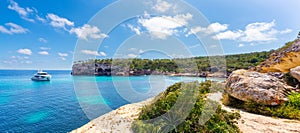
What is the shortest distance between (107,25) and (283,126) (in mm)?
6675

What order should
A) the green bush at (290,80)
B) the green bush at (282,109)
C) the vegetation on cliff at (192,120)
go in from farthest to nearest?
the green bush at (290,80), the green bush at (282,109), the vegetation on cliff at (192,120)

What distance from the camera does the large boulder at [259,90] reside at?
615cm

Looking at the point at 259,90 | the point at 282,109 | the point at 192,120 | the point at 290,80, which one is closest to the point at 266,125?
the point at 282,109

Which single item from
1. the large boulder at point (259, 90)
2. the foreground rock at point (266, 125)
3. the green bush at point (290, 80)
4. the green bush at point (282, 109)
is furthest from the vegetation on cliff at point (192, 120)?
the green bush at point (290, 80)

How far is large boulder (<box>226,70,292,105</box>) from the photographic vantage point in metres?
6.15

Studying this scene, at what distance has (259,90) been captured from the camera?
6.38 meters

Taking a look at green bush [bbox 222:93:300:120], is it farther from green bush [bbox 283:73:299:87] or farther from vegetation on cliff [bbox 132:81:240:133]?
vegetation on cliff [bbox 132:81:240:133]

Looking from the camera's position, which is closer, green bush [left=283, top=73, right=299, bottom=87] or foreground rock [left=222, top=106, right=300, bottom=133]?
foreground rock [left=222, top=106, right=300, bottom=133]

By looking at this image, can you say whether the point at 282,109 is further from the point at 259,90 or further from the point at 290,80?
the point at 290,80

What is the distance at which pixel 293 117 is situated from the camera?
18.4ft

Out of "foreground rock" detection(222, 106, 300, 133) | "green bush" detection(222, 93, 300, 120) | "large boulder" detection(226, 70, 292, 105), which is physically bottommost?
"foreground rock" detection(222, 106, 300, 133)

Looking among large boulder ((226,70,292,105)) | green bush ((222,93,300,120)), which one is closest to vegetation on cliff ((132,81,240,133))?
green bush ((222,93,300,120))

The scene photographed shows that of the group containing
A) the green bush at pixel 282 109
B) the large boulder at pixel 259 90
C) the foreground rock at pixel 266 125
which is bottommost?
the foreground rock at pixel 266 125

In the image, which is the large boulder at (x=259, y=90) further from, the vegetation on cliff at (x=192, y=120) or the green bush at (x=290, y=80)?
the vegetation on cliff at (x=192, y=120)
